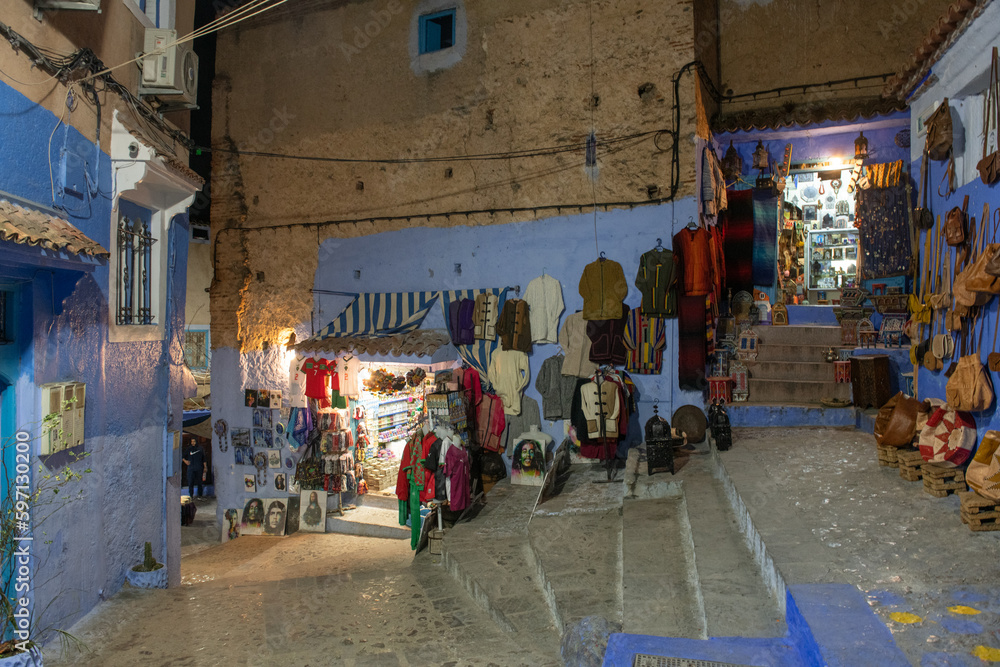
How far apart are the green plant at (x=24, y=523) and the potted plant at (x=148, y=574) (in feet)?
4.00

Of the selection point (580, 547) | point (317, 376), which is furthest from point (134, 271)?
point (580, 547)

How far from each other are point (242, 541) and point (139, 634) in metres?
6.41

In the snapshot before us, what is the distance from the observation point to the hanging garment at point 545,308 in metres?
9.77

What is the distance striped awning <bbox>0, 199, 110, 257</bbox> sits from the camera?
3.90 meters

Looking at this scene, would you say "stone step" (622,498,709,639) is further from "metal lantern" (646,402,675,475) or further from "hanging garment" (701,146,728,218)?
"hanging garment" (701,146,728,218)

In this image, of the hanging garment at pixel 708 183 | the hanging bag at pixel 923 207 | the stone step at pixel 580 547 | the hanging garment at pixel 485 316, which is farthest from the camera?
the hanging garment at pixel 485 316

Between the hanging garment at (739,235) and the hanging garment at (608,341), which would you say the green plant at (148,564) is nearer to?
the hanging garment at (608,341)

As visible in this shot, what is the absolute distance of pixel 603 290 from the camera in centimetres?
934

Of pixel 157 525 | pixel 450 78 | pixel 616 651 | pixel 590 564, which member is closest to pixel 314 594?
pixel 157 525

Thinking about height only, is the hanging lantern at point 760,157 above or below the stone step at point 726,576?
above

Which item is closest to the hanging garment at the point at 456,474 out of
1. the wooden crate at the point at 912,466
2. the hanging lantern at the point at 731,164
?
the wooden crate at the point at 912,466

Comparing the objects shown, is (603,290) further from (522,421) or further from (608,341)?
(522,421)

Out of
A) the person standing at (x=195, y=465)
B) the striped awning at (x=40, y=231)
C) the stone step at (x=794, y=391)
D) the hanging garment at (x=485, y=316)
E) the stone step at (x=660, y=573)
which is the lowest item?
the person standing at (x=195, y=465)

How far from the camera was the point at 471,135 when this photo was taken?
10469 mm
